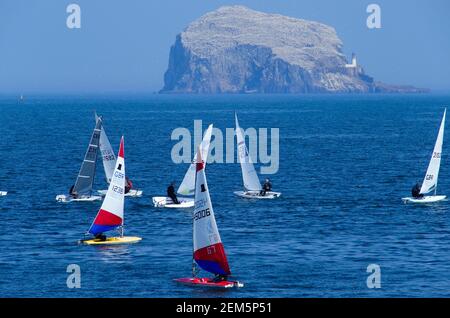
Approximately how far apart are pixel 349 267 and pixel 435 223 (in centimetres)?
1654

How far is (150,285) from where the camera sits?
5012cm

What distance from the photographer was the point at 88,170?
78938 millimetres

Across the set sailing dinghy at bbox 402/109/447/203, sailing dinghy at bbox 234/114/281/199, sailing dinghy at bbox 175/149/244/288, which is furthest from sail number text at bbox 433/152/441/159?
sailing dinghy at bbox 175/149/244/288

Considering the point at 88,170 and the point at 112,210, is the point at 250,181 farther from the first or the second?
the point at 112,210

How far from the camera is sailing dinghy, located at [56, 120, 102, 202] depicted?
78812 mm

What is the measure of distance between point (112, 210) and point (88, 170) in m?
17.9

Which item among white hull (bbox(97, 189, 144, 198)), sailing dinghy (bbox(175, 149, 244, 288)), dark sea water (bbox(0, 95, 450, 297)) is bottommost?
dark sea water (bbox(0, 95, 450, 297))

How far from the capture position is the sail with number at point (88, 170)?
3100 inches

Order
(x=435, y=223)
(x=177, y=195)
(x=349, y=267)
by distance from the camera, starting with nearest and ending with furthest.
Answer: (x=349, y=267)
(x=435, y=223)
(x=177, y=195)

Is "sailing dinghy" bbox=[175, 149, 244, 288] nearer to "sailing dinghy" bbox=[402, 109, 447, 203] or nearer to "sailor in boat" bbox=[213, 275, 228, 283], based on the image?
"sailor in boat" bbox=[213, 275, 228, 283]

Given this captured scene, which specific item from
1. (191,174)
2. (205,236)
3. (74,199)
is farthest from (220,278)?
(74,199)

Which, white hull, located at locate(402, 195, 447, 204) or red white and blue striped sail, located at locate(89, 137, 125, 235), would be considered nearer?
red white and blue striped sail, located at locate(89, 137, 125, 235)
